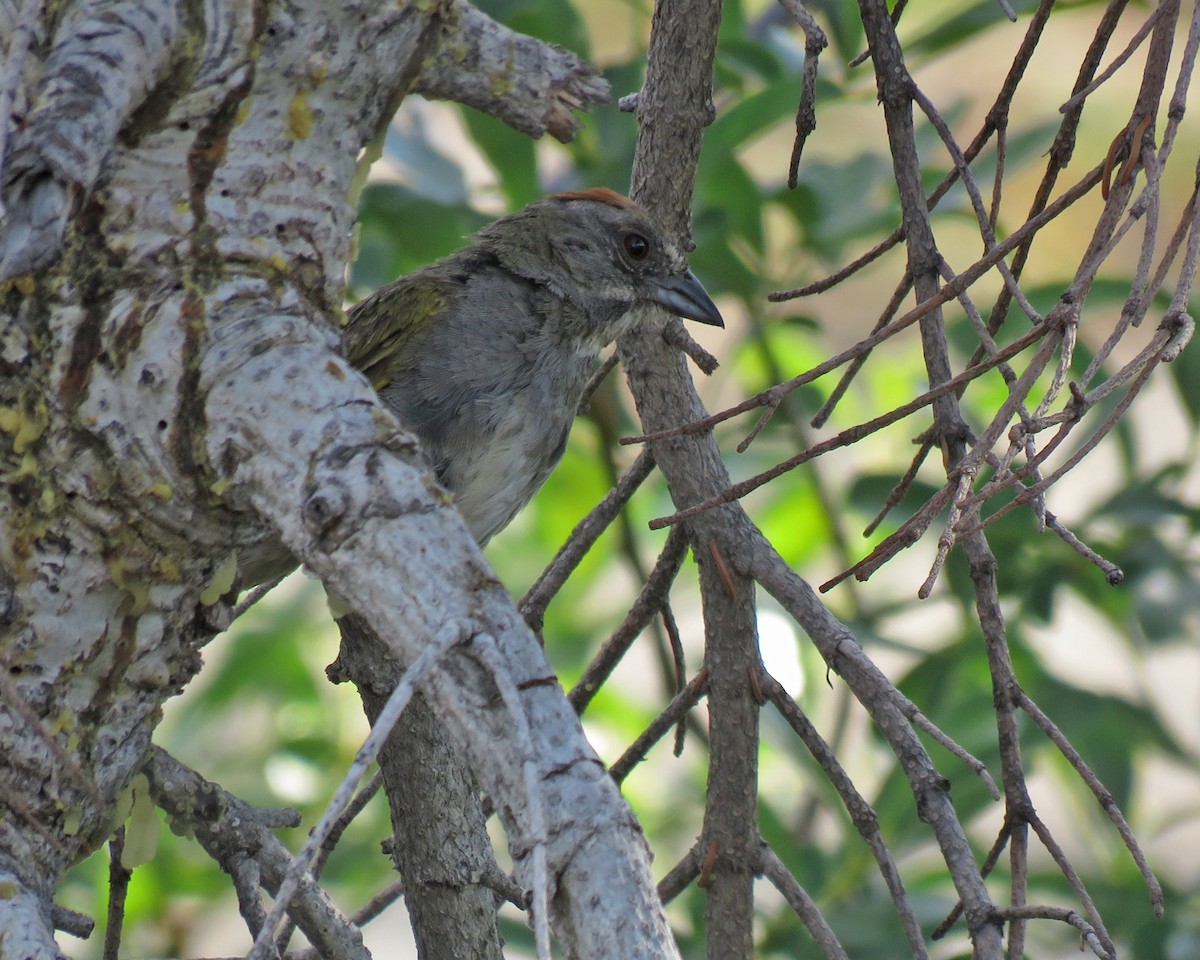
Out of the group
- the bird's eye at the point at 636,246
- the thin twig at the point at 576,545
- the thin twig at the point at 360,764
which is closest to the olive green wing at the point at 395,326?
the bird's eye at the point at 636,246

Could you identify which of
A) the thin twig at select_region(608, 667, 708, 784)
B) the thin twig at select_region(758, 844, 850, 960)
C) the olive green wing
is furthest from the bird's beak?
the thin twig at select_region(758, 844, 850, 960)

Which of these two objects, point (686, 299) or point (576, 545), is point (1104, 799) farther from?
point (686, 299)

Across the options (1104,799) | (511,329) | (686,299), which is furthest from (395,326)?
(1104,799)

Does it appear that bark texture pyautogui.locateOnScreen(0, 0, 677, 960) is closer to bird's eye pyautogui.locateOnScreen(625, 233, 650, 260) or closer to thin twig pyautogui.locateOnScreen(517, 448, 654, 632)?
thin twig pyautogui.locateOnScreen(517, 448, 654, 632)

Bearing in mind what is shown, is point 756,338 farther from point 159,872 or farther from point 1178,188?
point 1178,188

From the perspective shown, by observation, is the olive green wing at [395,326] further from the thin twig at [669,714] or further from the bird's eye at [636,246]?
the thin twig at [669,714]

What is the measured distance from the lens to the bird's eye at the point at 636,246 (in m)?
3.32

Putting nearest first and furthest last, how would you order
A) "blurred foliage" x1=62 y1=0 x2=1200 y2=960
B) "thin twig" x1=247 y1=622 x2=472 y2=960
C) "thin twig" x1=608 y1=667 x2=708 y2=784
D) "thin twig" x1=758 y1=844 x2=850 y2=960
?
"thin twig" x1=247 y1=622 x2=472 y2=960 < "thin twig" x1=758 y1=844 x2=850 y2=960 < "thin twig" x1=608 y1=667 x2=708 y2=784 < "blurred foliage" x1=62 y1=0 x2=1200 y2=960

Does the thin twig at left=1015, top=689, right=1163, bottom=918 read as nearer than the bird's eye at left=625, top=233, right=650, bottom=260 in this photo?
Yes

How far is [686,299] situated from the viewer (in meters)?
3.38

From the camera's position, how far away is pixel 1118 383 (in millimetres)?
1384

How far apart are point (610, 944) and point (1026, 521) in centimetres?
280

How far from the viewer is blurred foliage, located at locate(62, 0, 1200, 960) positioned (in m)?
3.67

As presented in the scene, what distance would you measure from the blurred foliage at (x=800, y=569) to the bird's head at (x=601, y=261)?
376 millimetres
